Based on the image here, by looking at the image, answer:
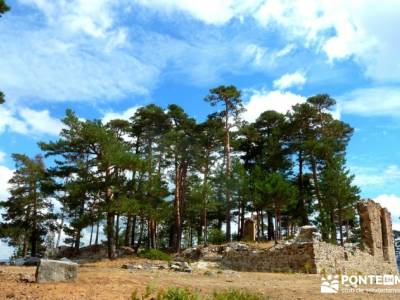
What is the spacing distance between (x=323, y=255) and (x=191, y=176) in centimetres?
1937

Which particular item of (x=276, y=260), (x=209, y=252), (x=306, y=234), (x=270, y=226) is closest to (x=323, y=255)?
(x=276, y=260)

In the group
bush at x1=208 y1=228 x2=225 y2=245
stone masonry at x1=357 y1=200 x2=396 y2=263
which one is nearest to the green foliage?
stone masonry at x1=357 y1=200 x2=396 y2=263

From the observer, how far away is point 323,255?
73.0ft

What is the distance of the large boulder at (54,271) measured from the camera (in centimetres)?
1053

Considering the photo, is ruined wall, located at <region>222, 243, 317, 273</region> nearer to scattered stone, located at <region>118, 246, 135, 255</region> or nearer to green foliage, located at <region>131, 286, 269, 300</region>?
scattered stone, located at <region>118, 246, 135, 255</region>

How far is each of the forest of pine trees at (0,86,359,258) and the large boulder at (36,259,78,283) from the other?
16564 mm

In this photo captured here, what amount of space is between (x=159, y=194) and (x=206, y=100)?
962cm

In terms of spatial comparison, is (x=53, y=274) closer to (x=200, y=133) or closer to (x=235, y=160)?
(x=235, y=160)

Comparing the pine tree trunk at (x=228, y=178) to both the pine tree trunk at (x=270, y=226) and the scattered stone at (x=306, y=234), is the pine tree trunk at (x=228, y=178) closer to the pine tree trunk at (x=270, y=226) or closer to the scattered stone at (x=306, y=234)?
the pine tree trunk at (x=270, y=226)

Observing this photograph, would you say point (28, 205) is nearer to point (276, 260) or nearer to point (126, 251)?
point (126, 251)

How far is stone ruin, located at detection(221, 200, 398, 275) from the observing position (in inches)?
860

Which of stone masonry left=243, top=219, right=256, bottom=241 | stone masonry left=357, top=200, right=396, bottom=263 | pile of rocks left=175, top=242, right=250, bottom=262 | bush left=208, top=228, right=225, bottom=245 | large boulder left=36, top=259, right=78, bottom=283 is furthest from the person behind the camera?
bush left=208, top=228, right=225, bottom=245

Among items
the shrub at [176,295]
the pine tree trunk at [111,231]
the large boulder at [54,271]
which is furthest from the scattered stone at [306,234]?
the shrub at [176,295]

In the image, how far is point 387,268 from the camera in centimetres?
3109
